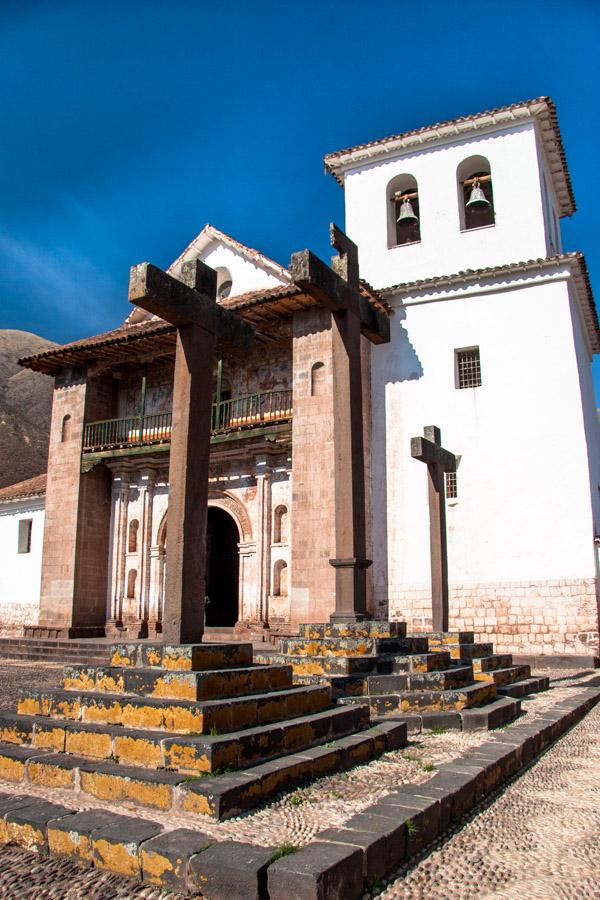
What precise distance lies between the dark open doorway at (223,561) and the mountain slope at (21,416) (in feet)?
55.8

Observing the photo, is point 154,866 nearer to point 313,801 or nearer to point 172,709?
point 313,801

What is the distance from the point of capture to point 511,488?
1349 cm

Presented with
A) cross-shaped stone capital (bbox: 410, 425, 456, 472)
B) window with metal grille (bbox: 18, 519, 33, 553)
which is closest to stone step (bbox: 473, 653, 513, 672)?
cross-shaped stone capital (bbox: 410, 425, 456, 472)

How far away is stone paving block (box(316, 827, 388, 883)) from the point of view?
9.15ft

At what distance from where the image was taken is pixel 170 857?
2.76 meters

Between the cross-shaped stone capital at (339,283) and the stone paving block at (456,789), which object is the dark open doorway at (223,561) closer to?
the cross-shaped stone capital at (339,283)

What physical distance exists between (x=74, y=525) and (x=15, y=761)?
1365cm

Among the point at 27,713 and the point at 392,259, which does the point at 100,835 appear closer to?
the point at 27,713

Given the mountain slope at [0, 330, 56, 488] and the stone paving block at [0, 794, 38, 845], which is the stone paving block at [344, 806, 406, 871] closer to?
the stone paving block at [0, 794, 38, 845]

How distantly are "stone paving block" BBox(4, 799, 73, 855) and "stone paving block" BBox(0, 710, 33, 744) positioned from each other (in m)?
0.96

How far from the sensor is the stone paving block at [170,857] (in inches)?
107

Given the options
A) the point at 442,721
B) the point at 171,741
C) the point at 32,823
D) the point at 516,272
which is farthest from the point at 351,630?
the point at 516,272

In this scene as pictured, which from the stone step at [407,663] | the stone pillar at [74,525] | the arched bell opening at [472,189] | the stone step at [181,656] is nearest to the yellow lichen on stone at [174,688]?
the stone step at [181,656]

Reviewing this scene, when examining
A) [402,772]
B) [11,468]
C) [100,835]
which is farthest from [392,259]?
[11,468]
